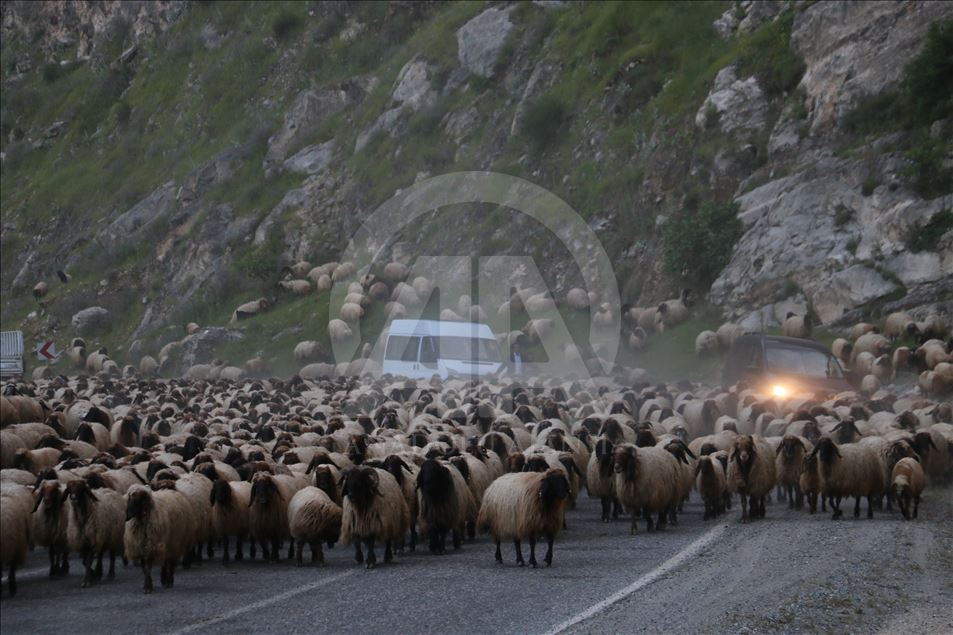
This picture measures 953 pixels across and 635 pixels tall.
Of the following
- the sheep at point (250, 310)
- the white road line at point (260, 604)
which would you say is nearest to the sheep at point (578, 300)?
the sheep at point (250, 310)

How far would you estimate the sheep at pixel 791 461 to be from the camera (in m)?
17.4

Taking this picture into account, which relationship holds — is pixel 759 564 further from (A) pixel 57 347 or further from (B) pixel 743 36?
(A) pixel 57 347

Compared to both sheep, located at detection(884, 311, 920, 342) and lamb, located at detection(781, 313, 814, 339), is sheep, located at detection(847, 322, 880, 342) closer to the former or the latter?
sheep, located at detection(884, 311, 920, 342)

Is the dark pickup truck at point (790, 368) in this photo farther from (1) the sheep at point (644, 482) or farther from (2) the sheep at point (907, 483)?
(1) the sheep at point (644, 482)

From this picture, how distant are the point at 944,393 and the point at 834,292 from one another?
25.4 ft

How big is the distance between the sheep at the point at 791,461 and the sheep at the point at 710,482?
2.96 ft

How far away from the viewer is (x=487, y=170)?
172ft

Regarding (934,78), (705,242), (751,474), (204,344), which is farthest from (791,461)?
(204,344)

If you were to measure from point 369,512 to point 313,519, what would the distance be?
2.59 ft

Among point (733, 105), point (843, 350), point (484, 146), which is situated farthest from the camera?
point (484, 146)

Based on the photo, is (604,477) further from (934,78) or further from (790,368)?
(934,78)

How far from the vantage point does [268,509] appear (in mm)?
15312

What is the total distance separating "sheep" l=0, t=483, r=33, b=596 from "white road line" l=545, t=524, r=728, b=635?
7255 mm

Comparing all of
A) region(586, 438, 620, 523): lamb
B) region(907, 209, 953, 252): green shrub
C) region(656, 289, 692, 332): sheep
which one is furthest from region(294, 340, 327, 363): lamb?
region(586, 438, 620, 523): lamb
